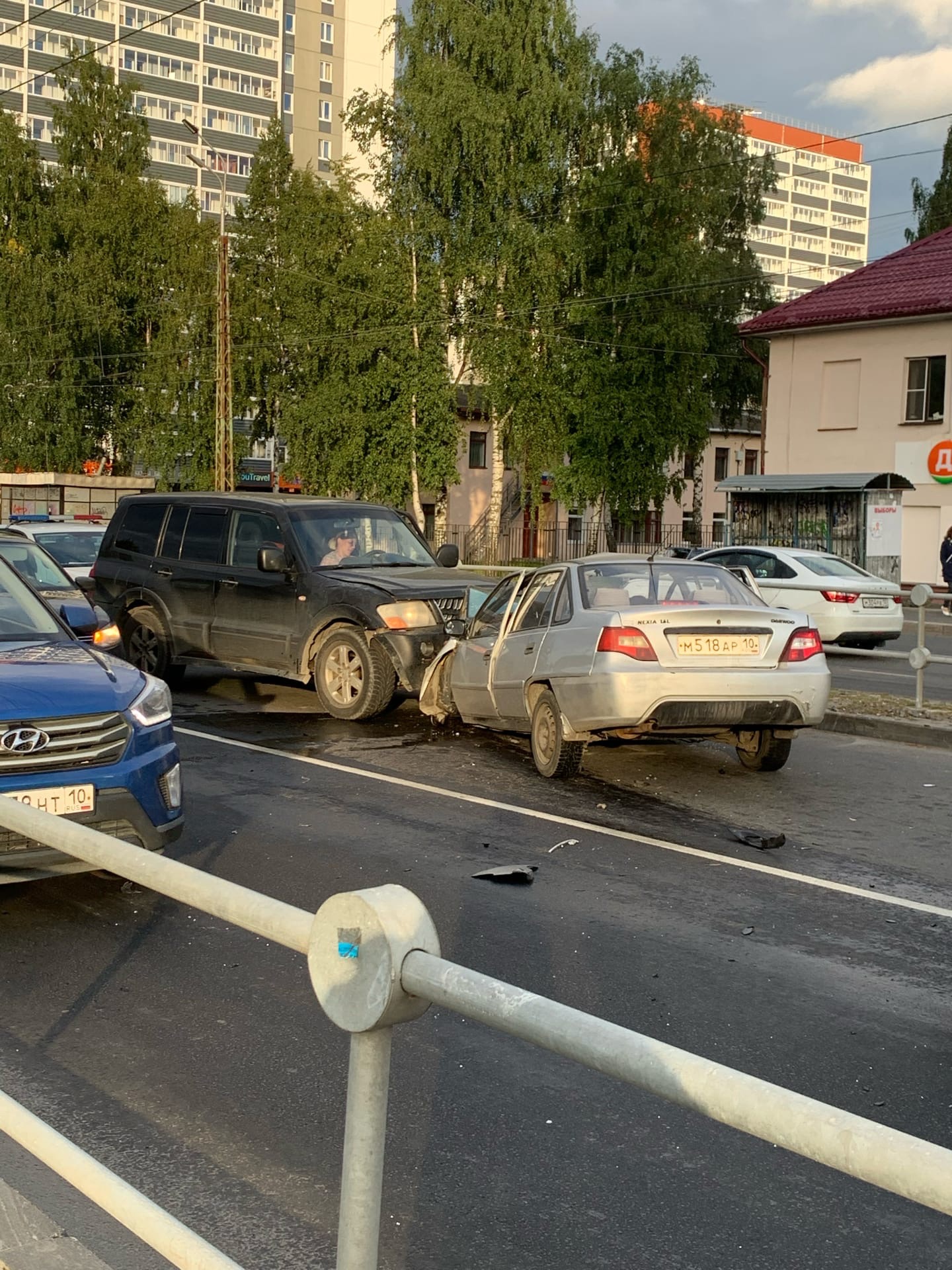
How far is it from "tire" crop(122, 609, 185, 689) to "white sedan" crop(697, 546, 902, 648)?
8915 millimetres

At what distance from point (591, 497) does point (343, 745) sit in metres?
38.2

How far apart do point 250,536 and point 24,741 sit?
826 cm

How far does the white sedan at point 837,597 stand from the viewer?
21.4 metres

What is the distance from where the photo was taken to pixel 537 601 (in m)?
10.9

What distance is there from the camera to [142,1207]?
87.4 inches

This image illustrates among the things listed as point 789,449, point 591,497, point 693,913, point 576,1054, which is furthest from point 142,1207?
point 591,497

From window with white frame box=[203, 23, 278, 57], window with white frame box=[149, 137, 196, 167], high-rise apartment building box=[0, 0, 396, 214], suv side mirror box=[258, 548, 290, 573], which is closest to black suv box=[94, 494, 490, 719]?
suv side mirror box=[258, 548, 290, 573]

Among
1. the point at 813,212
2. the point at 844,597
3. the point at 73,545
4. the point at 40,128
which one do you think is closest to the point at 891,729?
the point at 844,597

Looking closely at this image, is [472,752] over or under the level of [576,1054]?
under

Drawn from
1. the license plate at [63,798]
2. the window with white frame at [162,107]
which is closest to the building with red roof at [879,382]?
the license plate at [63,798]

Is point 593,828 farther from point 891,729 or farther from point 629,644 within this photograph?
point 891,729

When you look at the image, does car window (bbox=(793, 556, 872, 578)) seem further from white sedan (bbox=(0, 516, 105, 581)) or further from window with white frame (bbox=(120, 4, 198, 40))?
window with white frame (bbox=(120, 4, 198, 40))

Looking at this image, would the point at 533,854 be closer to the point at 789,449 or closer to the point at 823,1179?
the point at 823,1179

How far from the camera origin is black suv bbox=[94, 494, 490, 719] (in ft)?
41.5
